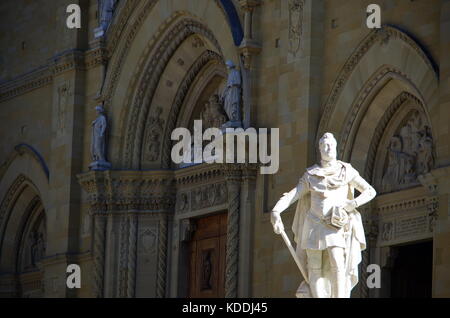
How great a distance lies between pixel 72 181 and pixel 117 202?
1722mm

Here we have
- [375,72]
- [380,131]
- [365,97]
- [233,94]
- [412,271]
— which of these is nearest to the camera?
[375,72]

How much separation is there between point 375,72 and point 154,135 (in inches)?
304

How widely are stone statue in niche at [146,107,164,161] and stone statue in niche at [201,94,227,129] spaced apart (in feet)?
3.05

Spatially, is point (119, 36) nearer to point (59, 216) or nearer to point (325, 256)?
point (59, 216)

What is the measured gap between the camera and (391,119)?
1003 inches

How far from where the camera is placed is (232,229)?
27.7 m

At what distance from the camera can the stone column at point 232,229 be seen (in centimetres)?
2764

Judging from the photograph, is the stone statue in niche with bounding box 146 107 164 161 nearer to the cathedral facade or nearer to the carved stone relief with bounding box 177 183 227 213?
the cathedral facade

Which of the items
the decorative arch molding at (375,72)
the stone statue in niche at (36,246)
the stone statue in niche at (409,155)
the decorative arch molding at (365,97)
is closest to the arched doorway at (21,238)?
the stone statue in niche at (36,246)

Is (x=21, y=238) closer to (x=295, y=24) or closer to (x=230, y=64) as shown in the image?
(x=230, y=64)

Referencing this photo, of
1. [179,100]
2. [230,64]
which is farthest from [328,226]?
[179,100]

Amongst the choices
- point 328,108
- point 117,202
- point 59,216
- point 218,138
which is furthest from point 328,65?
point 59,216

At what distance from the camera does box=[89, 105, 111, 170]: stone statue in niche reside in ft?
104
